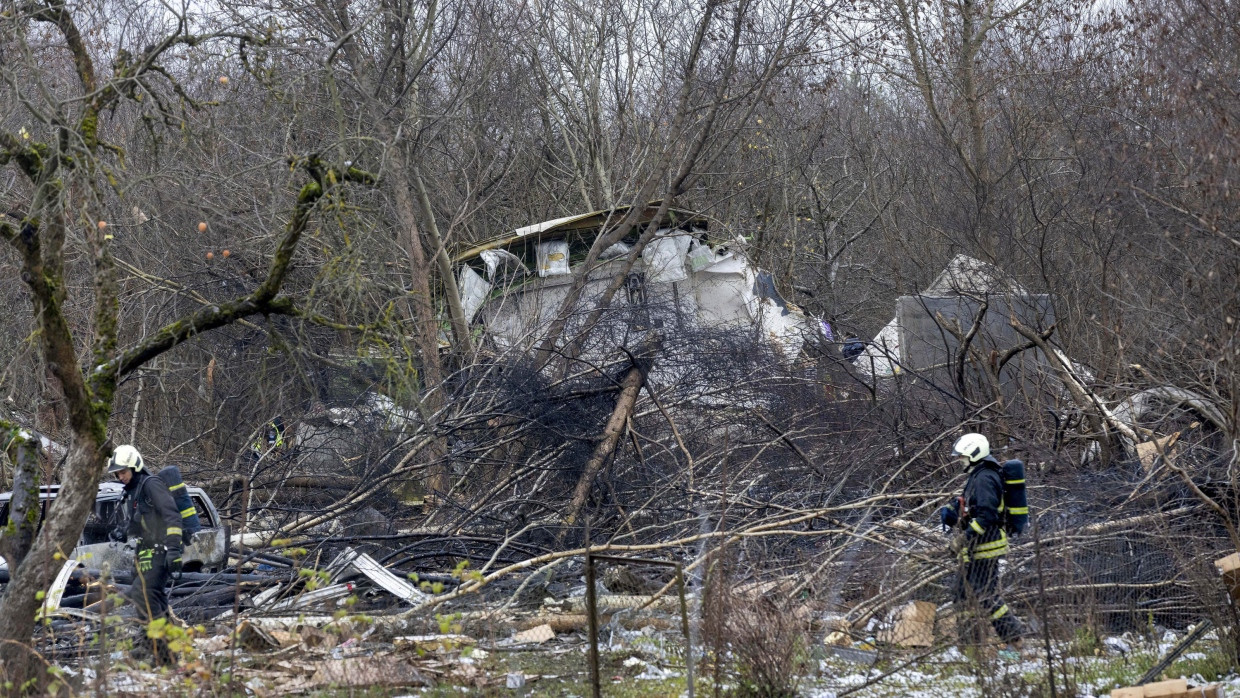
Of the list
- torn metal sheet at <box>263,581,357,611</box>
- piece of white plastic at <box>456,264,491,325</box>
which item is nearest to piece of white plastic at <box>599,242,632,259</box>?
piece of white plastic at <box>456,264,491,325</box>

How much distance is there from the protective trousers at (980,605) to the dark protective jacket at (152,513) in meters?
4.91

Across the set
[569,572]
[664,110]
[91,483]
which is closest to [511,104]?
[664,110]

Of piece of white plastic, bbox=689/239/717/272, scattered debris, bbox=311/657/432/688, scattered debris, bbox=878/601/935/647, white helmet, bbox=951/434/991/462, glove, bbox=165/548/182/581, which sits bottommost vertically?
scattered debris, bbox=878/601/935/647

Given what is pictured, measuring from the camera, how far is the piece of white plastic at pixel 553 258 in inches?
593

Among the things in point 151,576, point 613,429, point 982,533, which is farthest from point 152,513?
point 982,533

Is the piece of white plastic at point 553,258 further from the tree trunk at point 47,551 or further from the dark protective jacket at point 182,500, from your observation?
the tree trunk at point 47,551

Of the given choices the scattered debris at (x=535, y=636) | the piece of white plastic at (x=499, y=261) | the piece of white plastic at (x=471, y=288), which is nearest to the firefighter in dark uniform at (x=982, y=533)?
the scattered debris at (x=535, y=636)

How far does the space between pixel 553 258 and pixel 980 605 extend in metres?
9.81

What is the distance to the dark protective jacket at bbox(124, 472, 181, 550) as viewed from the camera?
7117 mm

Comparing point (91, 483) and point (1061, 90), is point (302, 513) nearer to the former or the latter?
point (91, 483)

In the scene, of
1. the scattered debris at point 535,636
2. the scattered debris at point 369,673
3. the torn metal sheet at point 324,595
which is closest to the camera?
the scattered debris at point 369,673

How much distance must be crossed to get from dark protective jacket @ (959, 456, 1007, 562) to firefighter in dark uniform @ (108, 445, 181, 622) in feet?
16.8

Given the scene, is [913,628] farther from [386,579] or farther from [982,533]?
[386,579]

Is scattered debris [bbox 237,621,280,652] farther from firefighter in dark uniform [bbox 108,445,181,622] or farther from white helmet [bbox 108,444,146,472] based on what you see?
white helmet [bbox 108,444,146,472]
